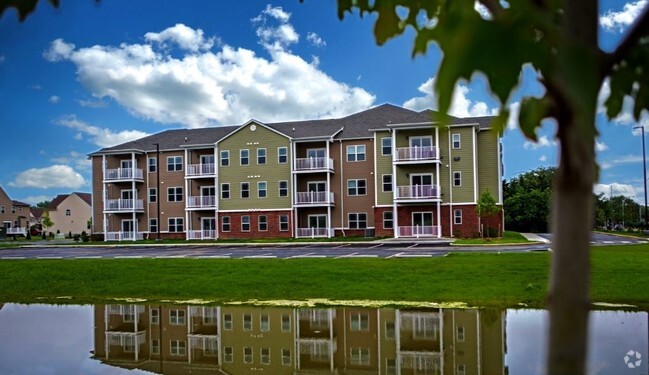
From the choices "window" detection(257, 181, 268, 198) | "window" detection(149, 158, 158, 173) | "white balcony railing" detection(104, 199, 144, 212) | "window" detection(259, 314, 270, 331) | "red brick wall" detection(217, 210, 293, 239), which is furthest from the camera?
"window" detection(149, 158, 158, 173)

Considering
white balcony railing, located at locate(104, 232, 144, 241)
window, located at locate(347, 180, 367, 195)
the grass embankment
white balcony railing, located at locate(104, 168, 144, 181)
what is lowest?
white balcony railing, located at locate(104, 232, 144, 241)

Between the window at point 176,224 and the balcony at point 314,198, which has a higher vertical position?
the balcony at point 314,198

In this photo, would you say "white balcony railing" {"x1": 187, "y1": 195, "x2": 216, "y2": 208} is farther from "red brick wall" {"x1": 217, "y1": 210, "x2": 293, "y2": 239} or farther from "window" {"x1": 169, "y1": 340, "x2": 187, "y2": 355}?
"window" {"x1": 169, "y1": 340, "x2": 187, "y2": 355}

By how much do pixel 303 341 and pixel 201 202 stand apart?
45346 millimetres

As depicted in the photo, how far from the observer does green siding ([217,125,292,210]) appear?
51531 millimetres

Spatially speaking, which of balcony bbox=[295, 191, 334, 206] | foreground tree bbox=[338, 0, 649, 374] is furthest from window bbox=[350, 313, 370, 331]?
balcony bbox=[295, 191, 334, 206]

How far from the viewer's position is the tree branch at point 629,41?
1623 millimetres

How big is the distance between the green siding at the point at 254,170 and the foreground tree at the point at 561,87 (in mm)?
49578

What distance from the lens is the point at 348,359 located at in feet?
26.9

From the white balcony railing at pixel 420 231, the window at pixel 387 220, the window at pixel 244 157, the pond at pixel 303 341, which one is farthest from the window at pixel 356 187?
the pond at pixel 303 341

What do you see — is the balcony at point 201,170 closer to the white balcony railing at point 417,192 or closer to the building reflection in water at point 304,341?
the white balcony railing at point 417,192

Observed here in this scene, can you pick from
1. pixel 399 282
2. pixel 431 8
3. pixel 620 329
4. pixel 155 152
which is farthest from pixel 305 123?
pixel 431 8

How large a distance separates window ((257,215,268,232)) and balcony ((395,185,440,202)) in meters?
12.3

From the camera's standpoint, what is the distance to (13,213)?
104m
